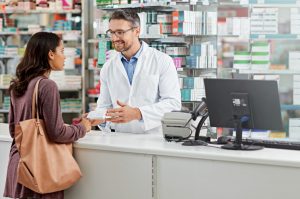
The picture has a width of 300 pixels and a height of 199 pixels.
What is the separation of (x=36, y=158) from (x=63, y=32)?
5.46 metres

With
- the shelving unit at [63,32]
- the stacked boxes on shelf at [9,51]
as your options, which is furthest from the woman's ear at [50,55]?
the stacked boxes on shelf at [9,51]

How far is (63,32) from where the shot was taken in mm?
8555

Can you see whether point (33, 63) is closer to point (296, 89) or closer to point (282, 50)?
point (296, 89)

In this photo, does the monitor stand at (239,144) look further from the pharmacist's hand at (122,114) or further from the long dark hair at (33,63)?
the long dark hair at (33,63)

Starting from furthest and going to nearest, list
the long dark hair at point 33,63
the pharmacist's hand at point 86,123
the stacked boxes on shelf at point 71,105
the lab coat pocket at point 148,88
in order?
the stacked boxes on shelf at point 71,105, the lab coat pocket at point 148,88, the pharmacist's hand at point 86,123, the long dark hair at point 33,63

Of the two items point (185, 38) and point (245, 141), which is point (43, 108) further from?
point (185, 38)

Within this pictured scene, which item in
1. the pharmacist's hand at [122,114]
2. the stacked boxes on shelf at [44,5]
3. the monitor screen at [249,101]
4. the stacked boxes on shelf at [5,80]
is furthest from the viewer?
the stacked boxes on shelf at [5,80]

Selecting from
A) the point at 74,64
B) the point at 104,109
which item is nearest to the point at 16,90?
the point at 104,109

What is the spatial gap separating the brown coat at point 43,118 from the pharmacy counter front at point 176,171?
20 centimetres

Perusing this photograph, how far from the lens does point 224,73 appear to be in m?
6.88

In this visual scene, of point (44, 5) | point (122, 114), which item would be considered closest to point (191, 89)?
point (122, 114)

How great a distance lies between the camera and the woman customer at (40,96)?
130 inches

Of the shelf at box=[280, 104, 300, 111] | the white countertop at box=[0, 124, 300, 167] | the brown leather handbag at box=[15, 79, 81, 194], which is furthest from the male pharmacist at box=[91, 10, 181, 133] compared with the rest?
the shelf at box=[280, 104, 300, 111]

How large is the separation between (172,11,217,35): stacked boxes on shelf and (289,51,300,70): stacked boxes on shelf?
983mm
